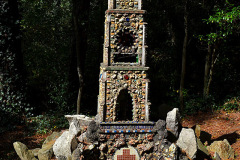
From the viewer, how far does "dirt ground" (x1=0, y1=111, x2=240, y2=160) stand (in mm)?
10623

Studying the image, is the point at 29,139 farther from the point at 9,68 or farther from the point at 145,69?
the point at 145,69

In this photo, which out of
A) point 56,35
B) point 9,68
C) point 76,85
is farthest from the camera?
point 56,35

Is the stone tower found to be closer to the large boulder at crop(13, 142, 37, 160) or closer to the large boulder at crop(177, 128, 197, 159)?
the large boulder at crop(177, 128, 197, 159)

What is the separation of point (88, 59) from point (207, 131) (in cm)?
894

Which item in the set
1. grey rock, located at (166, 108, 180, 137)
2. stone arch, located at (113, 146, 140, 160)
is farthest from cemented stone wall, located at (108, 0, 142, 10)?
stone arch, located at (113, 146, 140, 160)

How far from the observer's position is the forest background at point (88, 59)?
13.5 metres

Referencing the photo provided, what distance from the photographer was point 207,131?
12.8 metres

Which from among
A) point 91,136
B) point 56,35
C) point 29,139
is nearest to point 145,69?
point 91,136

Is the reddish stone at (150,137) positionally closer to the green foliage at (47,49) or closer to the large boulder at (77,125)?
the large boulder at (77,125)

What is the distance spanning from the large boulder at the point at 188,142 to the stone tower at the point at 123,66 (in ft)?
4.33

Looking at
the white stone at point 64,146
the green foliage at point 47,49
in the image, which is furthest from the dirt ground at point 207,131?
the green foliage at point 47,49

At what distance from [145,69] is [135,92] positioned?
0.82 meters

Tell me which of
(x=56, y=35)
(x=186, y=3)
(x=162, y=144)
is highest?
(x=186, y=3)

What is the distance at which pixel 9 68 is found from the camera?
1362 cm
